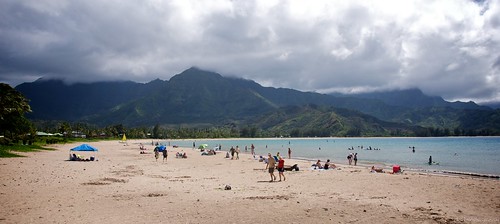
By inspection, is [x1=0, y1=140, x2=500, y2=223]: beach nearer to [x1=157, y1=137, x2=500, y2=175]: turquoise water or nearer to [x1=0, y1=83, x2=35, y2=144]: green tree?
[x1=157, y1=137, x2=500, y2=175]: turquoise water

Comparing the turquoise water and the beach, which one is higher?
the beach

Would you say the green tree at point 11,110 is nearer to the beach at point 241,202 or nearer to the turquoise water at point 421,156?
the beach at point 241,202

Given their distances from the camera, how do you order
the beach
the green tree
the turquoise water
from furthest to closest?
the green tree → the turquoise water → the beach

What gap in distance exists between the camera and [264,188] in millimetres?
19812

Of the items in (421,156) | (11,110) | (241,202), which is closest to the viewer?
(241,202)

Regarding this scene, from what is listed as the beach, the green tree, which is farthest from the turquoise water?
the green tree

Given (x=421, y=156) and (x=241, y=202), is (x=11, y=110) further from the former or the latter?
(x=421, y=156)

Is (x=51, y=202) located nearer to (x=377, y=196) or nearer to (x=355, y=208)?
(x=355, y=208)

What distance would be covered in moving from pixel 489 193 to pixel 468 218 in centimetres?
771

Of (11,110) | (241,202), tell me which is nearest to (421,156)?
(241,202)

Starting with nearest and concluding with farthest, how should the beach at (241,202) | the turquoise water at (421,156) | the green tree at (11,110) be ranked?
1. the beach at (241,202)
2. the turquoise water at (421,156)
3. the green tree at (11,110)

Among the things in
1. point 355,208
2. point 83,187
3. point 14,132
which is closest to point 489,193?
point 355,208

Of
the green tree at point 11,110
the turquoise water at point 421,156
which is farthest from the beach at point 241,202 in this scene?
the green tree at point 11,110

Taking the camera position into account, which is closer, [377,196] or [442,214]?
[442,214]
